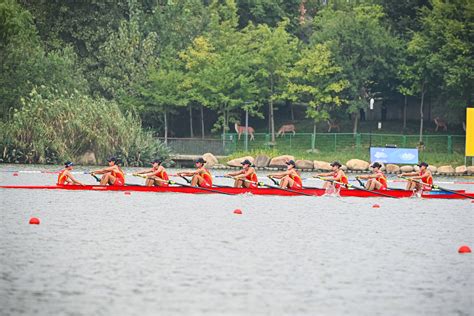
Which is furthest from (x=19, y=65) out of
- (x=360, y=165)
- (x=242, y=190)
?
(x=242, y=190)

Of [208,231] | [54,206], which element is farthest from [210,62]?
[208,231]

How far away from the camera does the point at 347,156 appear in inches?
2800

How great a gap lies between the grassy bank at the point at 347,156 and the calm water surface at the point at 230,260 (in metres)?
26.0

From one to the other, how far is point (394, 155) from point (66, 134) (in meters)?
20.2

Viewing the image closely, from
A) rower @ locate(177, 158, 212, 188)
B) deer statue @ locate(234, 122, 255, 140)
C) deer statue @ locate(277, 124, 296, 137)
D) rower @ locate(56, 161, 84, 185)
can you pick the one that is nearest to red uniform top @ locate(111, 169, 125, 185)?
rower @ locate(56, 161, 84, 185)

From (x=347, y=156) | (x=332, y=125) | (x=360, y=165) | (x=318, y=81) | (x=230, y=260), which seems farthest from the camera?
(x=332, y=125)

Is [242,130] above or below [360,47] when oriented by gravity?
below

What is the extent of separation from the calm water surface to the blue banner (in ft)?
83.2

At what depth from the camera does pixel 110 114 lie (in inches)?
2628

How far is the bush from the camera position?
212ft

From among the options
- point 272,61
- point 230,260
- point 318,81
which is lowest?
point 230,260

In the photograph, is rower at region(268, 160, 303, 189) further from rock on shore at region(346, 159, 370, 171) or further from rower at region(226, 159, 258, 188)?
rock on shore at region(346, 159, 370, 171)

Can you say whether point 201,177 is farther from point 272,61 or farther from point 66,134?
point 272,61

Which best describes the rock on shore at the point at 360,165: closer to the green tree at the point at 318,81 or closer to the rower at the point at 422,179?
the green tree at the point at 318,81
